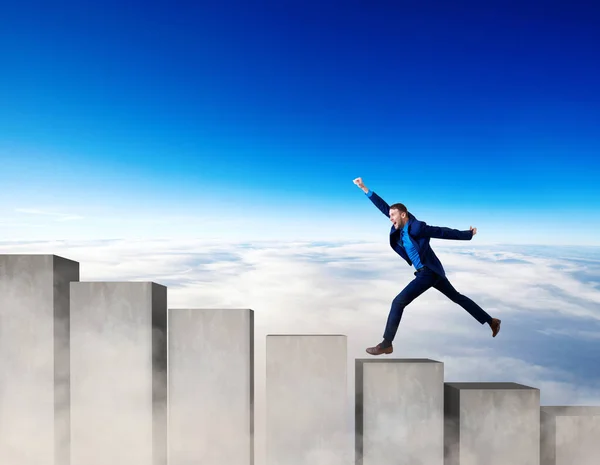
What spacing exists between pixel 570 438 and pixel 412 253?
3.84 metres

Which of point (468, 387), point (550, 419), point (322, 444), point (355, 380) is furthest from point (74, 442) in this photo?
point (550, 419)

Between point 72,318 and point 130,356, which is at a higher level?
point 72,318

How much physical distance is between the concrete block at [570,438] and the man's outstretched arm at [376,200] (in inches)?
162

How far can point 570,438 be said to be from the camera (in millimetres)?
9570

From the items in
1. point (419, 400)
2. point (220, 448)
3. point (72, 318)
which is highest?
point (72, 318)

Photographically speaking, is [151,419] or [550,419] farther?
[550,419]

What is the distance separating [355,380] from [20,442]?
5.03 meters

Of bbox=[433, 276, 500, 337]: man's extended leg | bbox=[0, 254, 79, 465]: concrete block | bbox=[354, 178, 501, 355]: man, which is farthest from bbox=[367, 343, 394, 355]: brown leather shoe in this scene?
bbox=[0, 254, 79, 465]: concrete block

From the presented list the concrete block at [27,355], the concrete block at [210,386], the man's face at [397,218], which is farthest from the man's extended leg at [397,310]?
the concrete block at [27,355]

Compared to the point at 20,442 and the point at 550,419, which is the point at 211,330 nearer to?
the point at 20,442

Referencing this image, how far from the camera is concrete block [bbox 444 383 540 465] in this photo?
9.30 m

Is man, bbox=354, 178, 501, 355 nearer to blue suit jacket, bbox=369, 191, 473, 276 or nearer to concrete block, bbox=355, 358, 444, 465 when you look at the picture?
blue suit jacket, bbox=369, 191, 473, 276

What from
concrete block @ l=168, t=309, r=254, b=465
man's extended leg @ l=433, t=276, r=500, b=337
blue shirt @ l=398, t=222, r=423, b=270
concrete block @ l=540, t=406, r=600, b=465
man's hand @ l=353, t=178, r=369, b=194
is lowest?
concrete block @ l=540, t=406, r=600, b=465

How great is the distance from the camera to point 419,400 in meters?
9.22
